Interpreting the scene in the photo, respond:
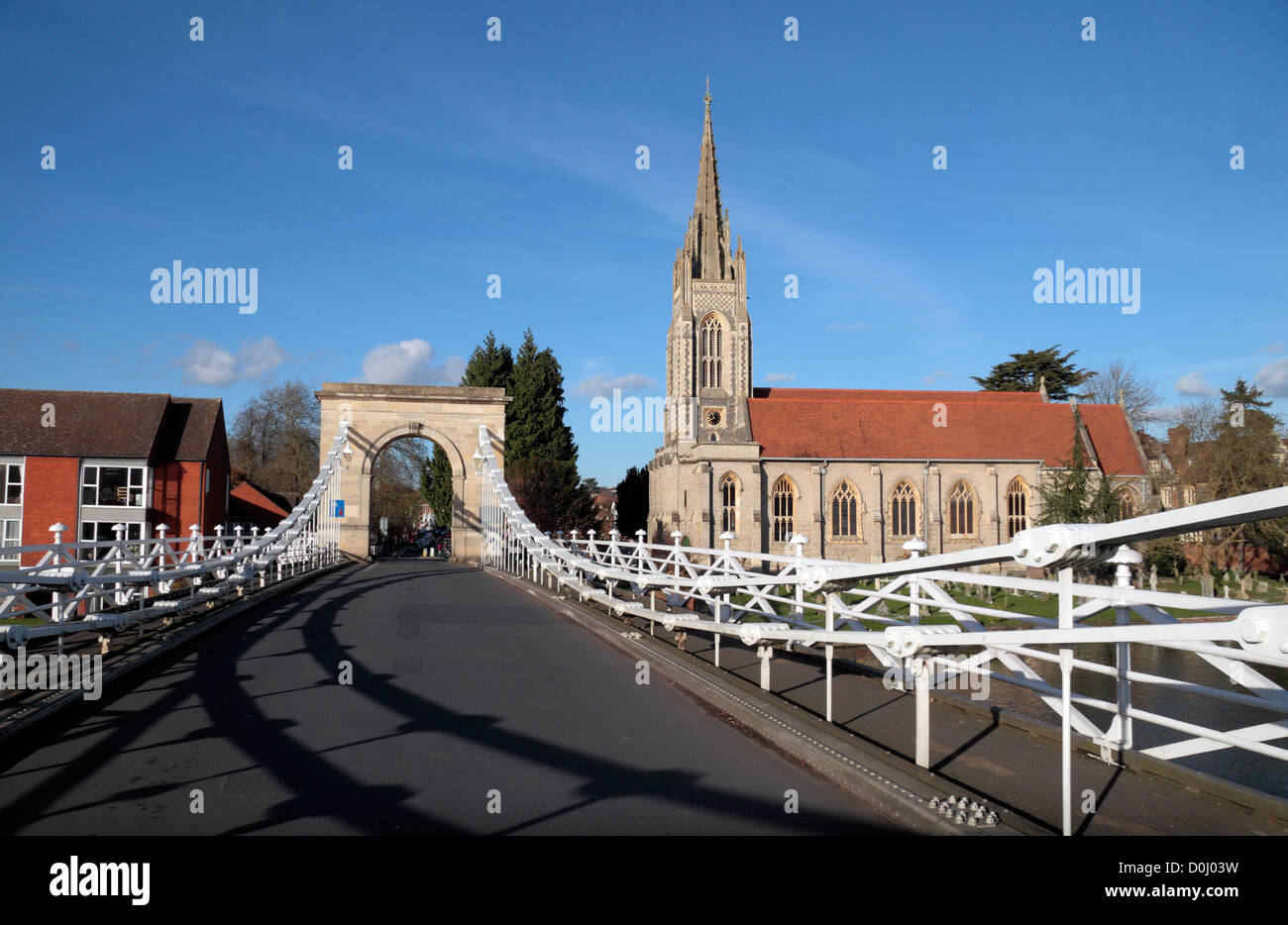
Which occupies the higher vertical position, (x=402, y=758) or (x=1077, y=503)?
(x=1077, y=503)

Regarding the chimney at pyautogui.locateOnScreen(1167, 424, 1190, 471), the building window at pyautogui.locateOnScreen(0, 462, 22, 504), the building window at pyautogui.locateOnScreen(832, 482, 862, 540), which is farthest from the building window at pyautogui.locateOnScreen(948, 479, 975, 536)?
the building window at pyautogui.locateOnScreen(0, 462, 22, 504)

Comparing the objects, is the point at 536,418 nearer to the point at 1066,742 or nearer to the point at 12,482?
the point at 12,482

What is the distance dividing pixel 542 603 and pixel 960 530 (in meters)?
47.2

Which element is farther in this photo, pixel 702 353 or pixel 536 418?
pixel 702 353

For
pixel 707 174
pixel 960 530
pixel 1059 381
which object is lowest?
pixel 960 530

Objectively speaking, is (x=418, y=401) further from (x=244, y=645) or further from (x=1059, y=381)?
(x=1059, y=381)

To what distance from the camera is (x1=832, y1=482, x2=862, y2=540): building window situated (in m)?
58.0

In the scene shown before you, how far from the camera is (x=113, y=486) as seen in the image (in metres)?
42.8

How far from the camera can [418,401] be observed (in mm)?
42938

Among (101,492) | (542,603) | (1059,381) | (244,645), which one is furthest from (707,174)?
(244,645)

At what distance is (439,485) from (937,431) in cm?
3383

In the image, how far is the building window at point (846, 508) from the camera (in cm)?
5803

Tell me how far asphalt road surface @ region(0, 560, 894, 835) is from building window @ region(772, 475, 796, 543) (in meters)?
49.1

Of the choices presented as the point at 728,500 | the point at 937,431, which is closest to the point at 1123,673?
the point at 728,500
